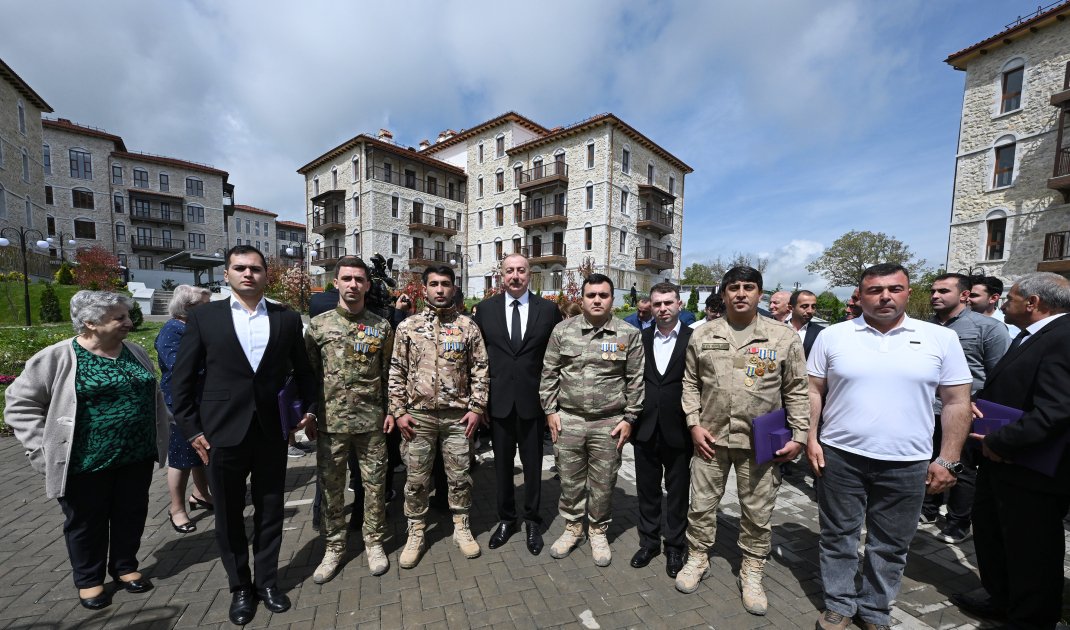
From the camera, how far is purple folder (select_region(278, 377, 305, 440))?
119 inches

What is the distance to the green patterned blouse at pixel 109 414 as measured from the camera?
294cm

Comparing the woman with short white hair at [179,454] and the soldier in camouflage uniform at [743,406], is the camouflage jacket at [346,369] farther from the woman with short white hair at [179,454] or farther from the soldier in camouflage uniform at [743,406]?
the soldier in camouflage uniform at [743,406]

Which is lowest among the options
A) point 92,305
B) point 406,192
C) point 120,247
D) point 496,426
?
point 496,426

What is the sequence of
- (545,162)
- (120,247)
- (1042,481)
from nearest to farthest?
(1042,481) → (545,162) → (120,247)

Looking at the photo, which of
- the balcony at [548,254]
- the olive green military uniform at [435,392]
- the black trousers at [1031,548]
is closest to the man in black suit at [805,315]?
the black trousers at [1031,548]

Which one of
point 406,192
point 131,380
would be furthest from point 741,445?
point 406,192

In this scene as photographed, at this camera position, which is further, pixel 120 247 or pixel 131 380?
pixel 120 247

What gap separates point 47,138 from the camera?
37062 millimetres

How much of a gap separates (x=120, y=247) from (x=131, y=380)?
55848mm

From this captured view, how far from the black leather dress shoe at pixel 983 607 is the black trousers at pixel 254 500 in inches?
203

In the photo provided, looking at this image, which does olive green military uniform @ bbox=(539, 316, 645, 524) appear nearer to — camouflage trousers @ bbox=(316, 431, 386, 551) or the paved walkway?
the paved walkway

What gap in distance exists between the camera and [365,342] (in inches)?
138

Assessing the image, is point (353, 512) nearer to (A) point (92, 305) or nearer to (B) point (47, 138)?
(A) point (92, 305)

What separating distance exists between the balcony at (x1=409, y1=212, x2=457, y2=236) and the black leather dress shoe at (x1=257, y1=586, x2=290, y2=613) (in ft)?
109
